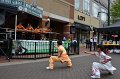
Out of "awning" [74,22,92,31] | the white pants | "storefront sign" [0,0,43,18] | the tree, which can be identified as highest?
the tree

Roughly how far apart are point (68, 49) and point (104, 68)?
11.4 meters

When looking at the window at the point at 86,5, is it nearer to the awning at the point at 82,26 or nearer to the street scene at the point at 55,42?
the street scene at the point at 55,42

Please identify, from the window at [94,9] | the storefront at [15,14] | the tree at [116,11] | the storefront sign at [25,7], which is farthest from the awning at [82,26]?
the storefront sign at [25,7]

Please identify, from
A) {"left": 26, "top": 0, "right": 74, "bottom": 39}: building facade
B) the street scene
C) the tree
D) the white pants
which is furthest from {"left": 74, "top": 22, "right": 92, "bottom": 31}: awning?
the white pants

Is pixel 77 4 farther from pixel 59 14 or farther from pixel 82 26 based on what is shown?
pixel 59 14

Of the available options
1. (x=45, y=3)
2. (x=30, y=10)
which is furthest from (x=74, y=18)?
(x=30, y=10)

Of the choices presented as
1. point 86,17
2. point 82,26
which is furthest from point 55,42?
point 86,17

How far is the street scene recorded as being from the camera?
38.2 ft

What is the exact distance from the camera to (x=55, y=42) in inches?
824

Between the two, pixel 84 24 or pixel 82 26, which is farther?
pixel 84 24

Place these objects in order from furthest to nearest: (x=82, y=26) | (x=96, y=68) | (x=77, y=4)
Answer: (x=82, y=26) → (x=77, y=4) → (x=96, y=68)

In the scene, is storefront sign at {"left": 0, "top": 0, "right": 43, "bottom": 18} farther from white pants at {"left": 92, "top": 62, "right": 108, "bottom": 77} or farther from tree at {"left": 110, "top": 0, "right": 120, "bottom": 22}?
tree at {"left": 110, "top": 0, "right": 120, "bottom": 22}

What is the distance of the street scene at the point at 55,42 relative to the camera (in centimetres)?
1165

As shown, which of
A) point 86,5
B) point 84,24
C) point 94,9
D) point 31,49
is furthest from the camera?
point 94,9
